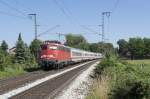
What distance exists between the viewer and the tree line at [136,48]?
185875mm

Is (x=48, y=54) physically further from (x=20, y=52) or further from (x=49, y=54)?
Answer: (x=20, y=52)

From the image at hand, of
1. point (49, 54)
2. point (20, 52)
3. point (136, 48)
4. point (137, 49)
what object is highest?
point (136, 48)

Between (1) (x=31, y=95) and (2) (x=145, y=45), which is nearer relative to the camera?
(1) (x=31, y=95)

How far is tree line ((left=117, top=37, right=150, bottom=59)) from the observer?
186 meters

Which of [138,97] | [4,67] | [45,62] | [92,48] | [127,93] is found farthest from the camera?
[92,48]

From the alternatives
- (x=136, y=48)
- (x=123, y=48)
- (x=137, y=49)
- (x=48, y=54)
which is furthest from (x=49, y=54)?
(x=123, y=48)

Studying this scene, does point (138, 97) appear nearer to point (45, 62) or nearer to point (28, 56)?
point (45, 62)

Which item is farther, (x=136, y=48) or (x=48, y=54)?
(x=136, y=48)

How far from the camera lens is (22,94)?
77.4ft

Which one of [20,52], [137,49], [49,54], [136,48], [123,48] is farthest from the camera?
[123,48]

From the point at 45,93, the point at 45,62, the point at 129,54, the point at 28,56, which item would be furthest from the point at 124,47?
the point at 45,93

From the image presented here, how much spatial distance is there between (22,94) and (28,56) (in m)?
56.9

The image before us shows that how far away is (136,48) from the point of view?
187 meters

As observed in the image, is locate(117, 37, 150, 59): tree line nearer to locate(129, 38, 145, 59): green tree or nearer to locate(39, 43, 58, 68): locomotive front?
locate(129, 38, 145, 59): green tree
